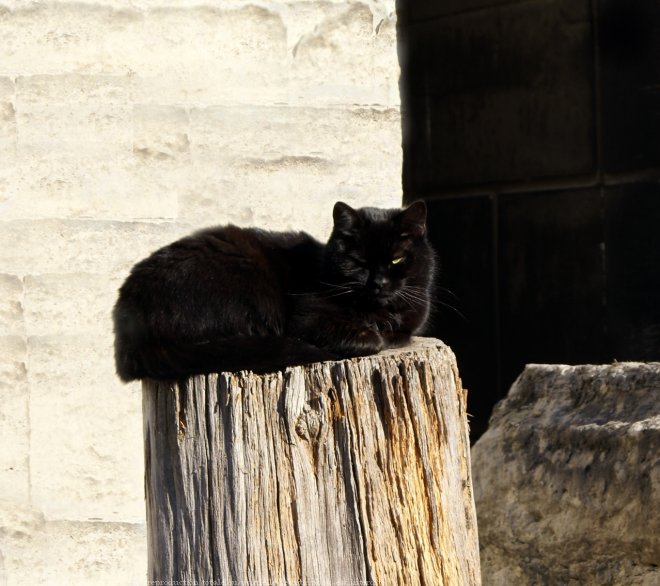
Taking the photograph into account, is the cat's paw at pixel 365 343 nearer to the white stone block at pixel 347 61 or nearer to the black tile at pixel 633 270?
the white stone block at pixel 347 61

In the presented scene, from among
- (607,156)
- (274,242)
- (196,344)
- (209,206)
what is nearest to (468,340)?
(607,156)

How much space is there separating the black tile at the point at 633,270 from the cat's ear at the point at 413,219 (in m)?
2.10

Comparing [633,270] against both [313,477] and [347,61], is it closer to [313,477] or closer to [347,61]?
[347,61]

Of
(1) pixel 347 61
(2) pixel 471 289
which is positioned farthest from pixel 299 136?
(2) pixel 471 289

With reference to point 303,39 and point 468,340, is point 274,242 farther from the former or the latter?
point 468,340

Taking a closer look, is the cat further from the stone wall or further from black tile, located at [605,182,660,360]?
black tile, located at [605,182,660,360]

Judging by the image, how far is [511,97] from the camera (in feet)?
17.6

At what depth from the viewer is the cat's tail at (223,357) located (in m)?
2.30

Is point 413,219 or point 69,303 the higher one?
point 413,219

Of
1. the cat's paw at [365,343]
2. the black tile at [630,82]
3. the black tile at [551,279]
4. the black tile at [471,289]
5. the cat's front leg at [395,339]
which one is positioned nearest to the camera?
the cat's paw at [365,343]

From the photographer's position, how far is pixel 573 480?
114 inches

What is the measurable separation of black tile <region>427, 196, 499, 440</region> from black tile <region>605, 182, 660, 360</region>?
746 mm

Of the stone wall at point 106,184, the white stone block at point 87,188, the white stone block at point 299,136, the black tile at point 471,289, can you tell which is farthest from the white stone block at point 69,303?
the black tile at point 471,289

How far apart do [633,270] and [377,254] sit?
226 centimetres
